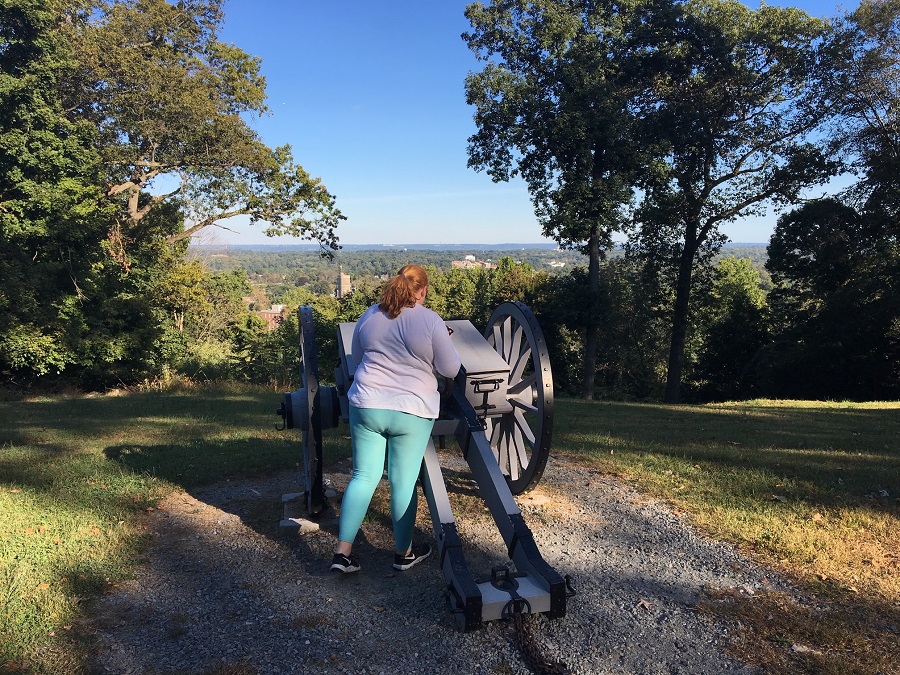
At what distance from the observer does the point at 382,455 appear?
332 centimetres

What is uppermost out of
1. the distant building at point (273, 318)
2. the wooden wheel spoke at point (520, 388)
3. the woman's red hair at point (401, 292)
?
the woman's red hair at point (401, 292)

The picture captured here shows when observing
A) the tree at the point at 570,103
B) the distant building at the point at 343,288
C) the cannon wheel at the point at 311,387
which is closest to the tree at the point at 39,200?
the tree at the point at 570,103

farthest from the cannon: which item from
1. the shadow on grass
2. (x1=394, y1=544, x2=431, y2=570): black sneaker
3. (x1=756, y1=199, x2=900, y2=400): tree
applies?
(x1=756, y1=199, x2=900, y2=400): tree

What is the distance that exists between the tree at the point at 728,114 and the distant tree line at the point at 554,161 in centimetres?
6

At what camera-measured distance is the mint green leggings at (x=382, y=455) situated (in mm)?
3193

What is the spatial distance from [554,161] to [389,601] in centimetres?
1632

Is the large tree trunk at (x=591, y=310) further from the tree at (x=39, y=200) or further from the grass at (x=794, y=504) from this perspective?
the tree at (x=39, y=200)

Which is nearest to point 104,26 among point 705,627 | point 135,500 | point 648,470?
point 135,500

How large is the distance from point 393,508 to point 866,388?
20.3 metres

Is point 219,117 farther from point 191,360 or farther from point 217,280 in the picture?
point 217,280

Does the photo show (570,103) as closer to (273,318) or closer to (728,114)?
(728,114)

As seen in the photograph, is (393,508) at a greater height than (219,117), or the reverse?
(219,117)

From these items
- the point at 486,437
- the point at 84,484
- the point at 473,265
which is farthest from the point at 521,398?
the point at 473,265

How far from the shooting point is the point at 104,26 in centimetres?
1588
